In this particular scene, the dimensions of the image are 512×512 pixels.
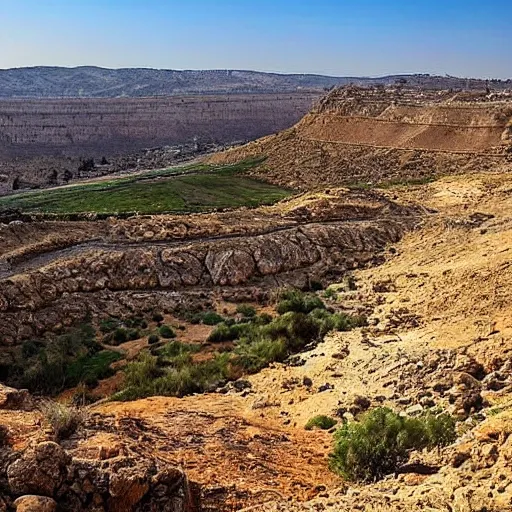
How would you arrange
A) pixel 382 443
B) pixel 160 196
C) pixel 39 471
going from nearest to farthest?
pixel 39 471, pixel 382 443, pixel 160 196

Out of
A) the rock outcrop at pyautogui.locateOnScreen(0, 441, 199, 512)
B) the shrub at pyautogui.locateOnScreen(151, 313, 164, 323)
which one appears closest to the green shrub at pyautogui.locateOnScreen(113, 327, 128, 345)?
the shrub at pyautogui.locateOnScreen(151, 313, 164, 323)

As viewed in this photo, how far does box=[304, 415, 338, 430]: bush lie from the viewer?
10180 millimetres

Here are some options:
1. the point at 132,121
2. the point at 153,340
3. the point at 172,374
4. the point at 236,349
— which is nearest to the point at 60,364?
the point at 153,340

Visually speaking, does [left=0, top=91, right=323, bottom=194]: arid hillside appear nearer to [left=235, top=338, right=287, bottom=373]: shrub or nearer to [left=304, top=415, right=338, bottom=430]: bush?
[left=235, top=338, right=287, bottom=373]: shrub

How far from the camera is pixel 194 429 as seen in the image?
956 cm

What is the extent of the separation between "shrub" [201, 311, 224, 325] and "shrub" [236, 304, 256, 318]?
603 millimetres

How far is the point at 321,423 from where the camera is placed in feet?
33.6

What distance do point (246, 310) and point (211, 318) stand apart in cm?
98

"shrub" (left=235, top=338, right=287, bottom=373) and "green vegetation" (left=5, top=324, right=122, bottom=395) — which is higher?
"shrub" (left=235, top=338, right=287, bottom=373)

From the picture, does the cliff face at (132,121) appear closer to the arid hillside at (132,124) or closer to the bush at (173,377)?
the arid hillside at (132,124)

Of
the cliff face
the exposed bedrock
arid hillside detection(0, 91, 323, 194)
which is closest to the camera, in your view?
the exposed bedrock

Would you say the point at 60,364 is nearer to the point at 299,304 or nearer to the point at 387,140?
the point at 299,304

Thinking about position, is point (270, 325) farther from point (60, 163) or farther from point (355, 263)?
point (60, 163)

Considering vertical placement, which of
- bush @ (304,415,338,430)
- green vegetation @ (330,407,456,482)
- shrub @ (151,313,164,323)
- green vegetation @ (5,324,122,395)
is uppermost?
green vegetation @ (330,407,456,482)
